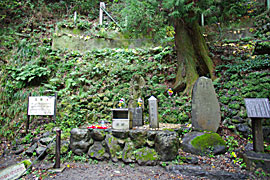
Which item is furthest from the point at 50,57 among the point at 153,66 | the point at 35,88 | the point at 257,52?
the point at 257,52

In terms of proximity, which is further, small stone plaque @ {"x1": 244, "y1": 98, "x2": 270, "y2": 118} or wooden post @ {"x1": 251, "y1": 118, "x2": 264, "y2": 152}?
wooden post @ {"x1": 251, "y1": 118, "x2": 264, "y2": 152}

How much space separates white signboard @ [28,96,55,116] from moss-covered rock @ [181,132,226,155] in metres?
4.54

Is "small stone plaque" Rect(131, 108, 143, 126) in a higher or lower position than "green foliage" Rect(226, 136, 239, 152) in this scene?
higher

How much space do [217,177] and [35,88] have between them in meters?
8.08

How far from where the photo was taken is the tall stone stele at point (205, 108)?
4703 mm

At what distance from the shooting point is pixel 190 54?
7.38 meters

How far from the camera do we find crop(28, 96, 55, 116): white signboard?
18.0 feet

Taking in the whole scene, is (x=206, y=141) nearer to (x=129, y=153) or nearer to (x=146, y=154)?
(x=146, y=154)

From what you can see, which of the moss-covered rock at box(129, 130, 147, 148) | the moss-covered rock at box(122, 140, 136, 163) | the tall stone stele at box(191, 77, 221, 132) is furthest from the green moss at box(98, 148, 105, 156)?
the tall stone stele at box(191, 77, 221, 132)

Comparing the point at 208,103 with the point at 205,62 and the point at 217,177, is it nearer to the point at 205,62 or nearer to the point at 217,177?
the point at 217,177

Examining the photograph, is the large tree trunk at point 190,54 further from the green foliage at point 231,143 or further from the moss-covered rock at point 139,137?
the moss-covered rock at point 139,137

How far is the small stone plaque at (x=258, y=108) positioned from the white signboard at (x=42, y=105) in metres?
5.82

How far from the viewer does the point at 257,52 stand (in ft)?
19.7

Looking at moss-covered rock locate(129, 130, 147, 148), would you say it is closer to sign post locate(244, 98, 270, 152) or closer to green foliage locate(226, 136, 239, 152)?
green foliage locate(226, 136, 239, 152)
